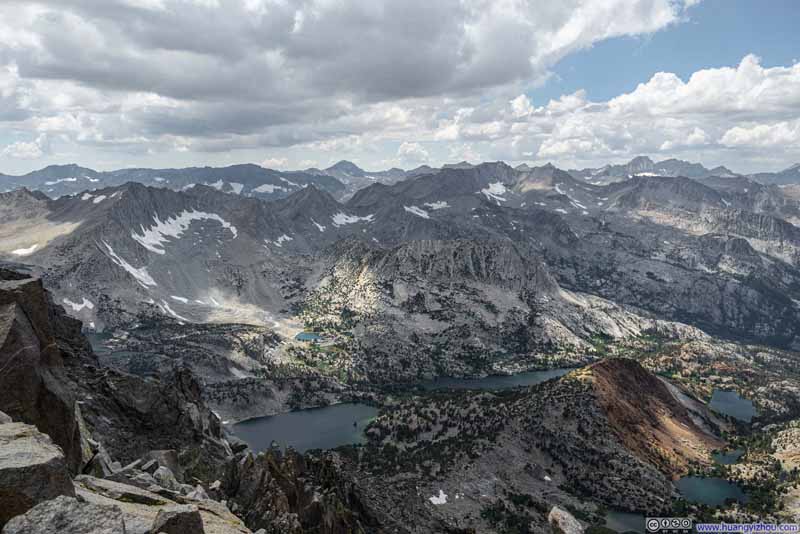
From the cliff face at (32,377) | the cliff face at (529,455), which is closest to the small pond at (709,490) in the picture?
the cliff face at (529,455)

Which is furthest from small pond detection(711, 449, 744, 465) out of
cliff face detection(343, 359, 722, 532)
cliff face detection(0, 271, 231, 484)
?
cliff face detection(0, 271, 231, 484)

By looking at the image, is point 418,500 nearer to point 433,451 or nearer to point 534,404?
point 433,451

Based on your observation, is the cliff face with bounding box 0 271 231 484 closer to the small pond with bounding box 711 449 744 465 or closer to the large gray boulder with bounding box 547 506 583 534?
the large gray boulder with bounding box 547 506 583 534

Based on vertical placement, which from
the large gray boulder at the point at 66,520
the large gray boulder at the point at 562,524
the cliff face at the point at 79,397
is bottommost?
the large gray boulder at the point at 562,524

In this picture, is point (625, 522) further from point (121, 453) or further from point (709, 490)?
point (121, 453)

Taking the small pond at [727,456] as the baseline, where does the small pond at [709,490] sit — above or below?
above

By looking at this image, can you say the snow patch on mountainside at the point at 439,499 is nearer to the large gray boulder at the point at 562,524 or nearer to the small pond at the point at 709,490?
the large gray boulder at the point at 562,524

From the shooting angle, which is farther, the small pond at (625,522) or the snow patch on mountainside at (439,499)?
the small pond at (625,522)
